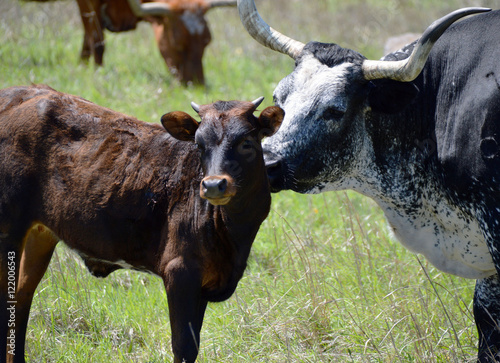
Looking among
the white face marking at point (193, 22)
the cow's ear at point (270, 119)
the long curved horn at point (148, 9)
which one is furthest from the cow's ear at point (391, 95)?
the long curved horn at point (148, 9)

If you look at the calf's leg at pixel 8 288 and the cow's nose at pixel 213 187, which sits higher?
the cow's nose at pixel 213 187

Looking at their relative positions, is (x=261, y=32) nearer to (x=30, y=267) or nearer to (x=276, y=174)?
(x=276, y=174)

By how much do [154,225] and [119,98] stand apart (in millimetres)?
5400

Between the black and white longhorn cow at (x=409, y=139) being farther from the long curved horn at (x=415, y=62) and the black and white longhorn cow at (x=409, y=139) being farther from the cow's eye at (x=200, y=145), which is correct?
the cow's eye at (x=200, y=145)

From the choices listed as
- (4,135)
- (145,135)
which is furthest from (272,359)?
(4,135)

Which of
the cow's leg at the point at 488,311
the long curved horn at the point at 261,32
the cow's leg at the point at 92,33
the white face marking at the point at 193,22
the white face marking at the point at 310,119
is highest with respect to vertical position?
the long curved horn at the point at 261,32

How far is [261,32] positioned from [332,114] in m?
0.91

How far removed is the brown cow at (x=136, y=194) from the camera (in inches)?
144

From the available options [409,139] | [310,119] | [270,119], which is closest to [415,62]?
[409,139]

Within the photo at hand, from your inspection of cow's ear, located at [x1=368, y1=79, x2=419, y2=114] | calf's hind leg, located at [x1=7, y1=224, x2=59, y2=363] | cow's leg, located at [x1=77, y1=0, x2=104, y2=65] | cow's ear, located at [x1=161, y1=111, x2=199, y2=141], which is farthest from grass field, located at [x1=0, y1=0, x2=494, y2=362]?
cow's leg, located at [x1=77, y1=0, x2=104, y2=65]

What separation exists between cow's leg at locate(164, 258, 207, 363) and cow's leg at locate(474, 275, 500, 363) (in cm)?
176

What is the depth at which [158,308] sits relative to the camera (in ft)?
16.2

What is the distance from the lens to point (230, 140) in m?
3.56

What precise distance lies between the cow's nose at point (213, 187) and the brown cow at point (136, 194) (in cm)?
11
